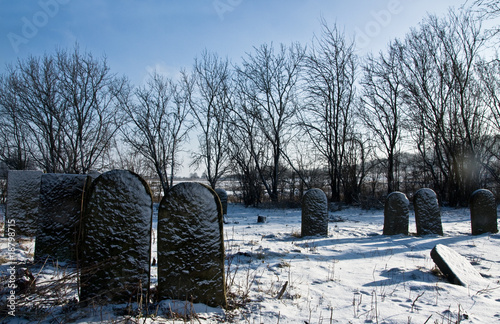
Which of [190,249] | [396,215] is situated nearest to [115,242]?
[190,249]

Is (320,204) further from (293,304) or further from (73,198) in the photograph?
(73,198)

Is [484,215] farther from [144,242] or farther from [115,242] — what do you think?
[115,242]

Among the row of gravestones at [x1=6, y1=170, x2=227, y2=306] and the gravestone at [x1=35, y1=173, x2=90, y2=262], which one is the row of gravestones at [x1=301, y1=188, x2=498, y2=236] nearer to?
the row of gravestones at [x1=6, y1=170, x2=227, y2=306]

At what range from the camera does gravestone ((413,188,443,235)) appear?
6.96 m

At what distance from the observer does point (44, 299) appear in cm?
233

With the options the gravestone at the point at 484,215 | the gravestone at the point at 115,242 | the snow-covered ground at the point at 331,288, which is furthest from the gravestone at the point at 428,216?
the gravestone at the point at 115,242

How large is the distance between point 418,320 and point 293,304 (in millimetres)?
1093

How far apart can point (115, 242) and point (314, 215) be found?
5.07m

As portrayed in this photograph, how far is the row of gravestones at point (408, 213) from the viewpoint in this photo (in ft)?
22.3

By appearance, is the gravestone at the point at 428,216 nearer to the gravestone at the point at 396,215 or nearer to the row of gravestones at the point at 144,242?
the gravestone at the point at 396,215

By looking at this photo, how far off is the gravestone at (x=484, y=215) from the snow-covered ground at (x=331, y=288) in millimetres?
1448

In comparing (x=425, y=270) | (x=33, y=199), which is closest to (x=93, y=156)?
(x=33, y=199)

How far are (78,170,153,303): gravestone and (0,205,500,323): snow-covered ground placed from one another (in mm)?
199

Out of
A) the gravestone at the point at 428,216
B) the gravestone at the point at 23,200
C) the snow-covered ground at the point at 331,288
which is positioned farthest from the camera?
the gravestone at the point at 428,216
